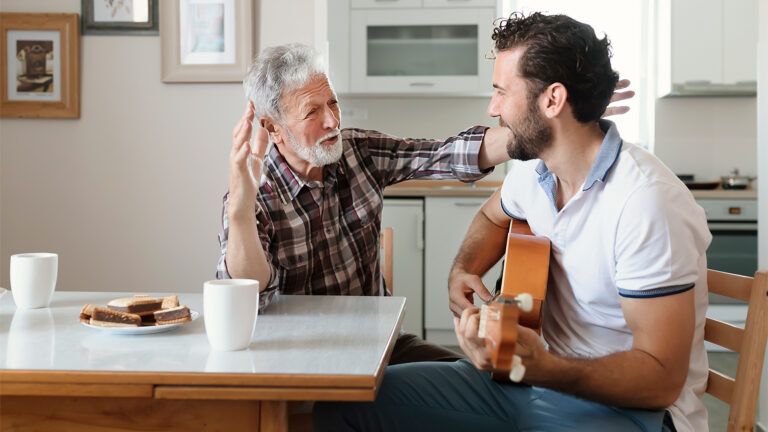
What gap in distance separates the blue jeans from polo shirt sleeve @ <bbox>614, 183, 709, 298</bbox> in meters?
0.32

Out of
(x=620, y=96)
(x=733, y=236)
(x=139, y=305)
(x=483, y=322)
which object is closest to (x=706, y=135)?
(x=733, y=236)

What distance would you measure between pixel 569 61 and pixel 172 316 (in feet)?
3.04

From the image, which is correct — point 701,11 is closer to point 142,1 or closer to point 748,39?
point 748,39

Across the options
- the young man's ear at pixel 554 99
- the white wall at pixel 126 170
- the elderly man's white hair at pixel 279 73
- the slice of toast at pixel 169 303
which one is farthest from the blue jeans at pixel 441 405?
the white wall at pixel 126 170

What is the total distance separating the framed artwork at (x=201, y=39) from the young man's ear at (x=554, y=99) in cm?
241

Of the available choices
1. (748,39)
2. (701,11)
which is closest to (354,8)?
(701,11)

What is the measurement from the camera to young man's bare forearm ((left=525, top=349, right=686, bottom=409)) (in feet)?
4.14

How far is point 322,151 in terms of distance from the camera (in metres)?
1.96

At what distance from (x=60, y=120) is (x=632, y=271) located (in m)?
3.27

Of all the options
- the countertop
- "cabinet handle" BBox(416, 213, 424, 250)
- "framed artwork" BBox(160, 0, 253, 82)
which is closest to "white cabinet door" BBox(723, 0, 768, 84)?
the countertop

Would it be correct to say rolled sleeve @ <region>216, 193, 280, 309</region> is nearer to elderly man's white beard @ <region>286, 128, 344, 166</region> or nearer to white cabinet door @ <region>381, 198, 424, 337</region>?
elderly man's white beard @ <region>286, 128, 344, 166</region>

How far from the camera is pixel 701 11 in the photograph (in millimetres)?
4461

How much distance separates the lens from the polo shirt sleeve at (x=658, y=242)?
127 centimetres

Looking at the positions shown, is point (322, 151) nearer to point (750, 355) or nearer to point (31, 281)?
point (31, 281)
